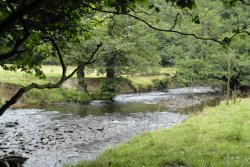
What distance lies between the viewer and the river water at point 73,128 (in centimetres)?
1708

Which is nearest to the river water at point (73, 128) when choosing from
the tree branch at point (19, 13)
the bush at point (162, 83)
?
the tree branch at point (19, 13)

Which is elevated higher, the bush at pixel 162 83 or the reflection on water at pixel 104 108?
the bush at pixel 162 83

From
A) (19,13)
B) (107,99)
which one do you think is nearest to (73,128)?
(19,13)

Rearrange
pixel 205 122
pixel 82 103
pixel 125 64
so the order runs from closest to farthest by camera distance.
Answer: pixel 205 122
pixel 82 103
pixel 125 64

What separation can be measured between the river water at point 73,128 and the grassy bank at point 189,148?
2.20 meters

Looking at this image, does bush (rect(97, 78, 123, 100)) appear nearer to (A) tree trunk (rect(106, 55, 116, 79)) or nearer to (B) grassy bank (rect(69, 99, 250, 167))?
(A) tree trunk (rect(106, 55, 116, 79))

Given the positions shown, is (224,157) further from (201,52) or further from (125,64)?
(201,52)

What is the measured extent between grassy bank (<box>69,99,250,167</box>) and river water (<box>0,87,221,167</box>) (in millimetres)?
2201

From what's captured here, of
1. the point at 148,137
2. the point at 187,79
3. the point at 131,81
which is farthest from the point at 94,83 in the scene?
the point at 148,137

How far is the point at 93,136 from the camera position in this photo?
68.9 feet

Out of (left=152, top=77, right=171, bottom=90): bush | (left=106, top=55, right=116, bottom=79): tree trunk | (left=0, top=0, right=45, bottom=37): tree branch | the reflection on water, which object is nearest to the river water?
the reflection on water

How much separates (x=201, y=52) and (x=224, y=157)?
43.9 metres

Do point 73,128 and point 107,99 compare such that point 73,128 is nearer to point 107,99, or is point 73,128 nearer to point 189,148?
point 189,148

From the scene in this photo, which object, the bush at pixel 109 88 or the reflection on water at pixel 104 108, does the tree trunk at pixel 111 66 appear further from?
the reflection on water at pixel 104 108
